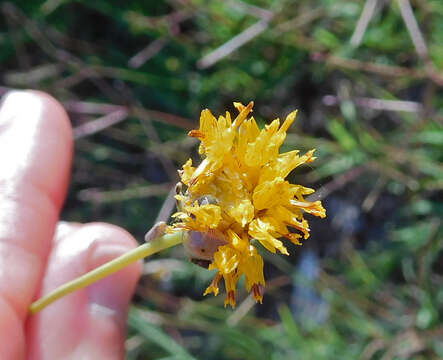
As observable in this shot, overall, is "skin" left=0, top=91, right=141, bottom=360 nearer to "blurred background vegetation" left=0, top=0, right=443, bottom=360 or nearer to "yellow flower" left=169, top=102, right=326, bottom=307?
"blurred background vegetation" left=0, top=0, right=443, bottom=360

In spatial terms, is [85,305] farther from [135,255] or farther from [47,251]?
[135,255]

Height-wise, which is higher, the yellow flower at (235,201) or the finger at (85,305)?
the yellow flower at (235,201)

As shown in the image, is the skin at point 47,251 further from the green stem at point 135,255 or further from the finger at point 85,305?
the green stem at point 135,255

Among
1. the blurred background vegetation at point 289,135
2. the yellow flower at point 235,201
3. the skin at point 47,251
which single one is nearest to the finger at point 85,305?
the skin at point 47,251

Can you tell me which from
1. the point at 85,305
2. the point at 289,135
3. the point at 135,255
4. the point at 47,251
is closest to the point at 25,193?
the point at 47,251

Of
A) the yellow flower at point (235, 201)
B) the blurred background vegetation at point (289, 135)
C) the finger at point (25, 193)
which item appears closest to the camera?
the yellow flower at point (235, 201)

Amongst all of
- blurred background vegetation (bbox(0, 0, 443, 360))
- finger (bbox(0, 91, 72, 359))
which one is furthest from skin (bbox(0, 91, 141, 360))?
blurred background vegetation (bbox(0, 0, 443, 360))
